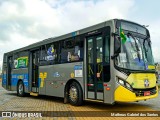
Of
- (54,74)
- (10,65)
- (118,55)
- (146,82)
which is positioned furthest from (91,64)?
(10,65)

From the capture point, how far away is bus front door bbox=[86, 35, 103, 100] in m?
9.58

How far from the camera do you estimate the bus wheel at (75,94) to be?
1053 centimetres

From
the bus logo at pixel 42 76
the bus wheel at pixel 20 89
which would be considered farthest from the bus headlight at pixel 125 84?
the bus wheel at pixel 20 89

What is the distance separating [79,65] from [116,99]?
104 inches

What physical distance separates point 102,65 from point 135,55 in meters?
1.29

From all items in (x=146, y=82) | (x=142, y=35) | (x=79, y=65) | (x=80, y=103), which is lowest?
(x=80, y=103)

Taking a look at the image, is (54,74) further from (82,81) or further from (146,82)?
(146,82)

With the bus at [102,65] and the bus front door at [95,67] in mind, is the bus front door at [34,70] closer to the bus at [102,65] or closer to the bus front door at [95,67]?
the bus at [102,65]

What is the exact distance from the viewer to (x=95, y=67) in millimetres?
9836

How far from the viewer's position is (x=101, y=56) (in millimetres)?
9594

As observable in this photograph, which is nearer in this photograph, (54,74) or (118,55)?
(118,55)

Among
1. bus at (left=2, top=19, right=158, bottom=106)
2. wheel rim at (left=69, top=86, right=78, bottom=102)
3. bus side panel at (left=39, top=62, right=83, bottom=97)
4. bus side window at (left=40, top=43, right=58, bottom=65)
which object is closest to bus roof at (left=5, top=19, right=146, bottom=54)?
bus at (left=2, top=19, right=158, bottom=106)

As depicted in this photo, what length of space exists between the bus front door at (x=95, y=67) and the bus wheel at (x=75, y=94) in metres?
0.53

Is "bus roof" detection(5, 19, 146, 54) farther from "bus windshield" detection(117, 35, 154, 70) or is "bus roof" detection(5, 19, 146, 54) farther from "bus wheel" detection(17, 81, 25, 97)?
"bus wheel" detection(17, 81, 25, 97)
